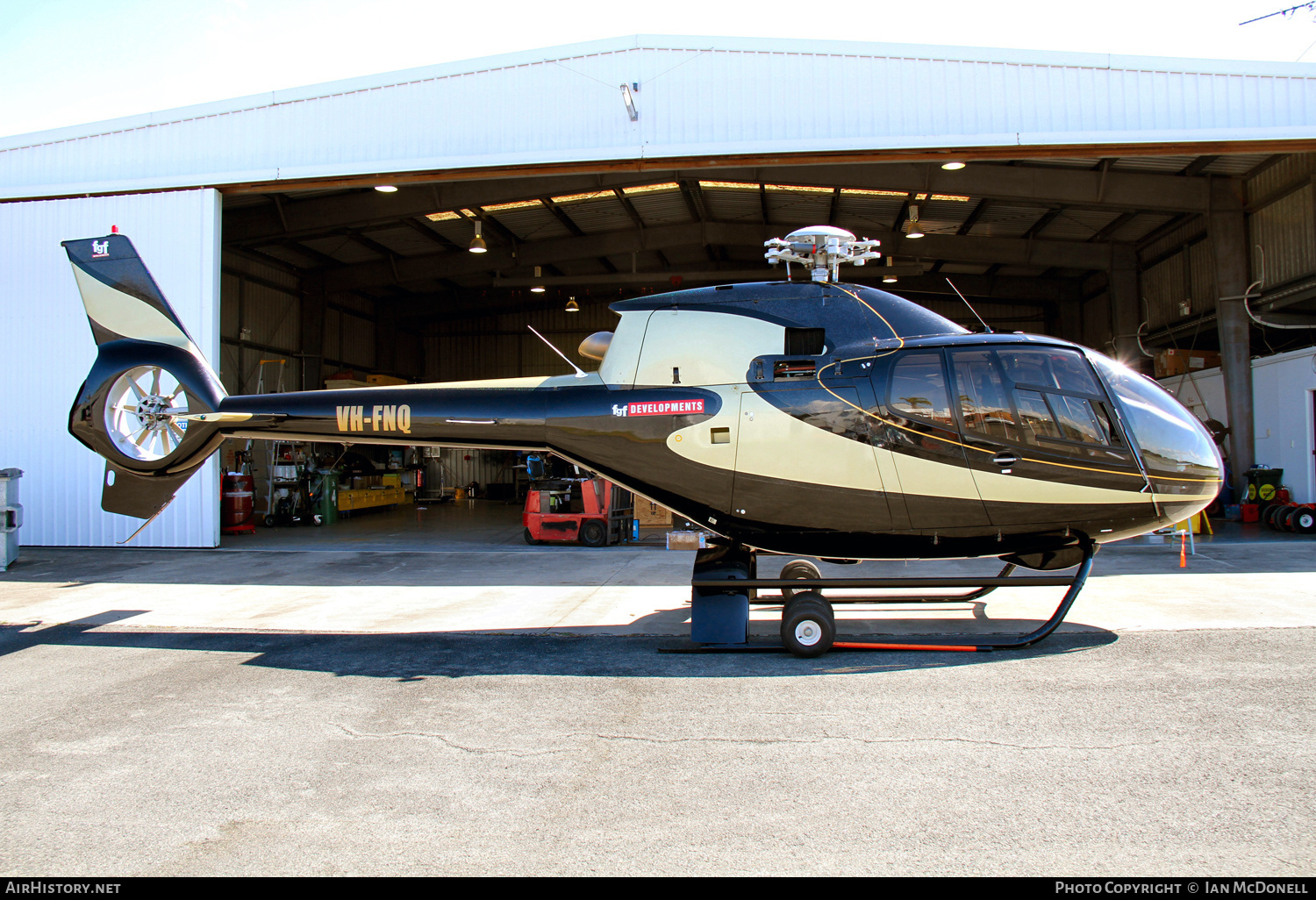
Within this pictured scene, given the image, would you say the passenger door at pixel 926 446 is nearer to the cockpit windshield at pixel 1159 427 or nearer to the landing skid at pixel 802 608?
the landing skid at pixel 802 608

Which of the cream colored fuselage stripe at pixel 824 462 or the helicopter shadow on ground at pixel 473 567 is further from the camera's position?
the helicopter shadow on ground at pixel 473 567

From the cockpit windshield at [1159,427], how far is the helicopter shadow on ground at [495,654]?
4.82ft

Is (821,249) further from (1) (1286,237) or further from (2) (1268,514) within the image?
(1) (1286,237)

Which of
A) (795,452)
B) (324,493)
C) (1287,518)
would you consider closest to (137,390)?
(795,452)

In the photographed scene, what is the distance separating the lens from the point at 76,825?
10.1 ft

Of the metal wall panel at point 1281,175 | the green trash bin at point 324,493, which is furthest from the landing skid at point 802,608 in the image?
the green trash bin at point 324,493

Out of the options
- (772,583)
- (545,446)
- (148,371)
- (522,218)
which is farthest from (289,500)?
(772,583)

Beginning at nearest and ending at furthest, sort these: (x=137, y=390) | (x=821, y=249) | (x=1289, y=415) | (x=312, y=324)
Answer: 1. (x=821, y=249)
2. (x=137, y=390)
3. (x=1289, y=415)
4. (x=312, y=324)

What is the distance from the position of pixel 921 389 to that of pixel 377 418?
15.4 ft

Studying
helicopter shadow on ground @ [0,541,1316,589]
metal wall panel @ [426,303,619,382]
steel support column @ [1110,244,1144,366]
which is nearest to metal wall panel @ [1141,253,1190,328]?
steel support column @ [1110,244,1144,366]

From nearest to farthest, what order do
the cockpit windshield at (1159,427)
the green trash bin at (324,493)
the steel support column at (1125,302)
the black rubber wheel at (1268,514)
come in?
the cockpit windshield at (1159,427)
the black rubber wheel at (1268,514)
the green trash bin at (324,493)
the steel support column at (1125,302)

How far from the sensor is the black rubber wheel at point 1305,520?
12.8 m

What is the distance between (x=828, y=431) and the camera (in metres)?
5.61
